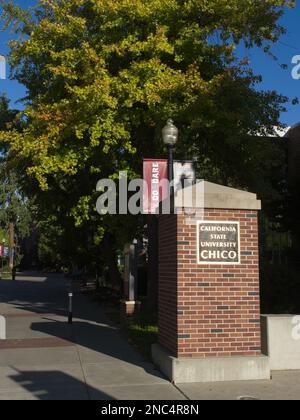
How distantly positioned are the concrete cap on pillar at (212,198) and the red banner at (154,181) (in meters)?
3.74

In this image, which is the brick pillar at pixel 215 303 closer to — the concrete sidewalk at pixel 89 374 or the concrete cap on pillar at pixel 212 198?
the concrete cap on pillar at pixel 212 198

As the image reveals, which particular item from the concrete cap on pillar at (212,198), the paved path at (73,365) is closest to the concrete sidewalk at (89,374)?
the paved path at (73,365)

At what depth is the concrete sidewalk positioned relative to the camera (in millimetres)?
7293

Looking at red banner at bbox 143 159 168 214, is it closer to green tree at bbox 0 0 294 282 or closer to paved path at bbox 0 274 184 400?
green tree at bbox 0 0 294 282

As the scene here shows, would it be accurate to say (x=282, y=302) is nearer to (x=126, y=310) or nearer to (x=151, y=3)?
(x=126, y=310)

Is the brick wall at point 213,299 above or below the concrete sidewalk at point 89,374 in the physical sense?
above

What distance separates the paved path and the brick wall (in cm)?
85

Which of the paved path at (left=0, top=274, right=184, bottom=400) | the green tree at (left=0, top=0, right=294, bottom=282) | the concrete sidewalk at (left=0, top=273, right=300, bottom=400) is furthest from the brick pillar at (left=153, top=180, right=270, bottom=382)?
the green tree at (left=0, top=0, right=294, bottom=282)

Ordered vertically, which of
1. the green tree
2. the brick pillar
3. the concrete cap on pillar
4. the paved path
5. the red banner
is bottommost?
the paved path

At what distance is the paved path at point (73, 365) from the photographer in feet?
24.4

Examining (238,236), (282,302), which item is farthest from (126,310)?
(238,236)

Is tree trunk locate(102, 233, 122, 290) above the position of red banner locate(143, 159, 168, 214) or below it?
below

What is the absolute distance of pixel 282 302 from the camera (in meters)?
14.6
